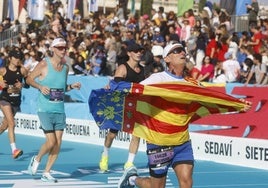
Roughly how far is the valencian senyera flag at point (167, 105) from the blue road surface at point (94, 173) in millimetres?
3243

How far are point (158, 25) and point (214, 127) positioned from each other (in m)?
8.24

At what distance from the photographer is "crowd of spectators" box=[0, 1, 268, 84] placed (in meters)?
19.7

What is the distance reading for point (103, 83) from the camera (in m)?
21.1

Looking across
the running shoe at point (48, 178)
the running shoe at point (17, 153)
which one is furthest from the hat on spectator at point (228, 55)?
the running shoe at point (48, 178)

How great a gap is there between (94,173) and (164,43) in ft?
30.6

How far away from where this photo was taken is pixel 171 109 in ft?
29.1

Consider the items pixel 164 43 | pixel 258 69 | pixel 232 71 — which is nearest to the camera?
pixel 258 69

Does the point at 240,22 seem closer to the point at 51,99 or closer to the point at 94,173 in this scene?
the point at 94,173

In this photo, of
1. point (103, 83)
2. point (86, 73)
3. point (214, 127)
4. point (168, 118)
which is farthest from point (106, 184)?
point (86, 73)

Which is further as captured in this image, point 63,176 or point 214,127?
point 214,127

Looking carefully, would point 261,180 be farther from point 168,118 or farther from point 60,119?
point 168,118

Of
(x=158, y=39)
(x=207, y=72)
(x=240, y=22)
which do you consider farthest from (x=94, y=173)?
(x=240, y=22)

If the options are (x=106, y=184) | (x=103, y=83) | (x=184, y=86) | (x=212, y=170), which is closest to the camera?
(x=184, y=86)

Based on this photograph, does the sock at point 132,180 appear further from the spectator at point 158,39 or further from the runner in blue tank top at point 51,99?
the spectator at point 158,39
